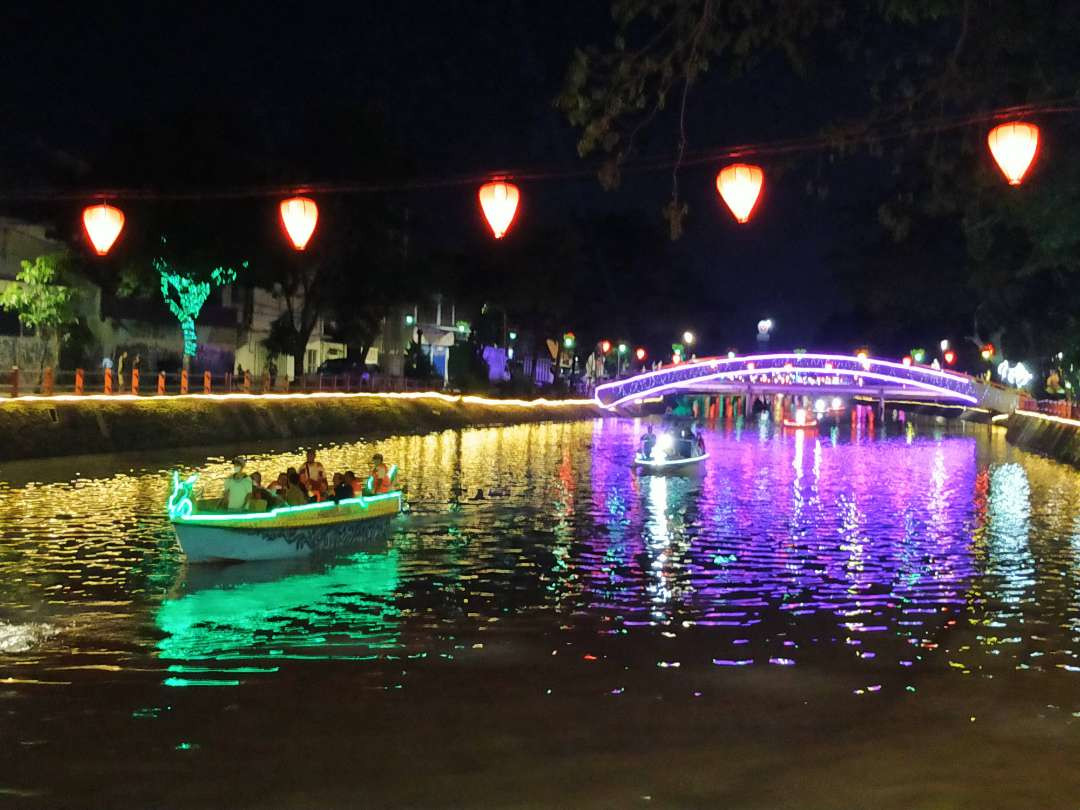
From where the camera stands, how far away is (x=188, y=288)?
178 feet

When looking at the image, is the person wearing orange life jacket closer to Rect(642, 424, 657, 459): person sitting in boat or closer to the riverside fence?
the riverside fence

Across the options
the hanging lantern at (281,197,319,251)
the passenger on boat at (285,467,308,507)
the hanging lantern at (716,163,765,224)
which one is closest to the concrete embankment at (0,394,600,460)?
the hanging lantern at (281,197,319,251)

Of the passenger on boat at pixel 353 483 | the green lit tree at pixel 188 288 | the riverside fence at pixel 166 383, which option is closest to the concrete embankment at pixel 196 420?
the riverside fence at pixel 166 383

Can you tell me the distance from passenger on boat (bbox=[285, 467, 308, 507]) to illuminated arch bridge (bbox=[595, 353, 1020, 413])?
62172 millimetres

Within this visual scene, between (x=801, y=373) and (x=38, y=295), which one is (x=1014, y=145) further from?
(x=801, y=373)

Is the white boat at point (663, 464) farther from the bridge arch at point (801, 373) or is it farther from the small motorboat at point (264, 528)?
the bridge arch at point (801, 373)

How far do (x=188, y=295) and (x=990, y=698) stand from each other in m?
45.9

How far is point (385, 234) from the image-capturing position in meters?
64.4

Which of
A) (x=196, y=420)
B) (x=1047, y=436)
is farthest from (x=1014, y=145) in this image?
(x=1047, y=436)

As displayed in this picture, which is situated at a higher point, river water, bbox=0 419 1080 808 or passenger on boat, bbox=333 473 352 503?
passenger on boat, bbox=333 473 352 503

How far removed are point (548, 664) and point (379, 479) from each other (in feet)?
38.8

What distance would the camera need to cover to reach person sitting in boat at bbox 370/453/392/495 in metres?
25.5

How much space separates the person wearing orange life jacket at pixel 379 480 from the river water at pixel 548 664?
1452mm

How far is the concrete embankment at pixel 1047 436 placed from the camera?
174 feet
